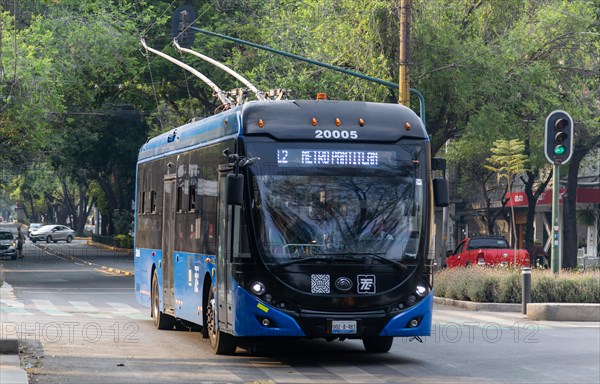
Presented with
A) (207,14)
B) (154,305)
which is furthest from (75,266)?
(154,305)

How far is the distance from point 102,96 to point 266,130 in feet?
123

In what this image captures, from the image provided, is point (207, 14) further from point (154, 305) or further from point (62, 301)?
point (154, 305)

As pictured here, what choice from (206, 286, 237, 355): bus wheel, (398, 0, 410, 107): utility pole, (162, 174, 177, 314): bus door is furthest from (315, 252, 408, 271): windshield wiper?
(398, 0, 410, 107): utility pole

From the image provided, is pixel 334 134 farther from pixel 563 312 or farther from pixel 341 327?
pixel 563 312

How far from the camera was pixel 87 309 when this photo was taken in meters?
26.2

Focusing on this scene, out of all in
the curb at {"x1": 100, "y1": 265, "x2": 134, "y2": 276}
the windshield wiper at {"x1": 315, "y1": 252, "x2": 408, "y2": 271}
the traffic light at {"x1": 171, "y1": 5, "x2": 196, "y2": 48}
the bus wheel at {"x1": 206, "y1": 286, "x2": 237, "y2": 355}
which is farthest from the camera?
the curb at {"x1": 100, "y1": 265, "x2": 134, "y2": 276}

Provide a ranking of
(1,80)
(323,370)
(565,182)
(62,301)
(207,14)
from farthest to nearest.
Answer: (565,182) → (207,14) → (1,80) → (62,301) → (323,370)

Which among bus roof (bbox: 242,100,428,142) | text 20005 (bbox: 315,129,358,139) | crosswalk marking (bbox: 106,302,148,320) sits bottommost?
crosswalk marking (bbox: 106,302,148,320)

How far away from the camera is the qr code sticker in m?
14.6

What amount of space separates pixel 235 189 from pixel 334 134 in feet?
5.32

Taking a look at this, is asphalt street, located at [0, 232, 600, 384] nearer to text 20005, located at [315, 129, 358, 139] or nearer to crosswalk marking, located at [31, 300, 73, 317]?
crosswalk marking, located at [31, 300, 73, 317]

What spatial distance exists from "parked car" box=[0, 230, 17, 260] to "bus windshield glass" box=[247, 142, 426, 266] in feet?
162

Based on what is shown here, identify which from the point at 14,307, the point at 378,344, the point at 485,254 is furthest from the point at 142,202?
the point at 485,254

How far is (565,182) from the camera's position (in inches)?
2149
